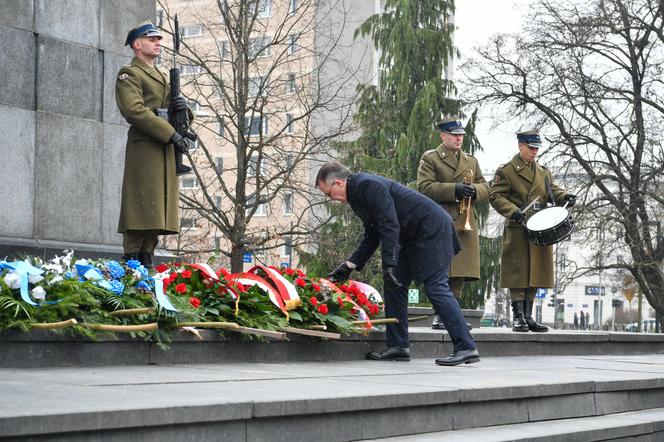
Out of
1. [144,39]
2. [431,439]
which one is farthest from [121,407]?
[144,39]

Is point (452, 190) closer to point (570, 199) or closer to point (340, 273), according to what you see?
point (570, 199)

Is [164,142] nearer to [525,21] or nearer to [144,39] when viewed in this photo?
[144,39]

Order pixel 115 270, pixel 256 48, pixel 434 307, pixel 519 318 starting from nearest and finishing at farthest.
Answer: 1. pixel 115 270
2. pixel 434 307
3. pixel 519 318
4. pixel 256 48

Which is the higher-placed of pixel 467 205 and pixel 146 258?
pixel 467 205

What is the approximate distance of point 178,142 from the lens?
29.5ft

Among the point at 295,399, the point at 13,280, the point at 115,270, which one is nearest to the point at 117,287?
the point at 115,270

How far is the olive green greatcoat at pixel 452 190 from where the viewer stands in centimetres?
1104

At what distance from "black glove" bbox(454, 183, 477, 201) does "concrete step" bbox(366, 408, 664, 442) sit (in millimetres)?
3287

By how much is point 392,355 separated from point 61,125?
3578 millimetres

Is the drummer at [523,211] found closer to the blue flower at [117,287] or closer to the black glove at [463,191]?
the black glove at [463,191]

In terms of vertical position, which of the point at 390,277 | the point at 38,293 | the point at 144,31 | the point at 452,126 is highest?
the point at 144,31

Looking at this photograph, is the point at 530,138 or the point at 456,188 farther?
the point at 530,138

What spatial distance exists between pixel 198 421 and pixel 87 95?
6.05 metres

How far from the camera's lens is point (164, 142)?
8977 millimetres
